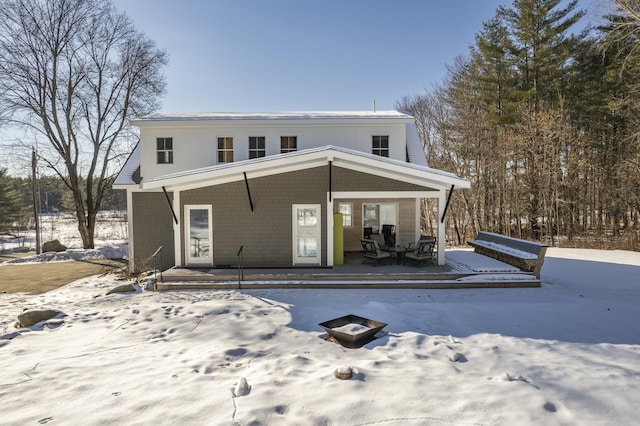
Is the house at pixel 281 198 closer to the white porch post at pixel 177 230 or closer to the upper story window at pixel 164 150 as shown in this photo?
the white porch post at pixel 177 230

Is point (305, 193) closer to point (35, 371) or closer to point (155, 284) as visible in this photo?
point (155, 284)

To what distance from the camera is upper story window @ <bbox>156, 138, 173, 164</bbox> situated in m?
12.5

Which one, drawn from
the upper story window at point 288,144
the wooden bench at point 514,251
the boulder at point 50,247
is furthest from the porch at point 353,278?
the boulder at point 50,247

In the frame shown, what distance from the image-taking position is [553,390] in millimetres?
3434

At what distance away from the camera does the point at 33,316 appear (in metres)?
6.00

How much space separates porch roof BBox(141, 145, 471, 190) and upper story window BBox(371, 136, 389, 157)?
3.60 m

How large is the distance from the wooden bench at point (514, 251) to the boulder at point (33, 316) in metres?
10.1

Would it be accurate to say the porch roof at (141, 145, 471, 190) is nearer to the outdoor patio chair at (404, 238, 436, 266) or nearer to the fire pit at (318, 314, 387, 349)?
the outdoor patio chair at (404, 238, 436, 266)

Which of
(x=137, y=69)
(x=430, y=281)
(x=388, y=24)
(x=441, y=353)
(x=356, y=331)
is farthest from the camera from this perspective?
(x=137, y=69)

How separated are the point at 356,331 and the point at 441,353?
3.85 ft

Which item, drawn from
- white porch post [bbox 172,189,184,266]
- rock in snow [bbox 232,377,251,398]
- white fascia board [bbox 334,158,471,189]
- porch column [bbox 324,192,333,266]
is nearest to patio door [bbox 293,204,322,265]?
porch column [bbox 324,192,333,266]

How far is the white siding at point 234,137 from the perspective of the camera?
12.4 meters

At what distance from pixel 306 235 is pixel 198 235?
2995 mm

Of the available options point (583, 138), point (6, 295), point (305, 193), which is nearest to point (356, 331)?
point (305, 193)
